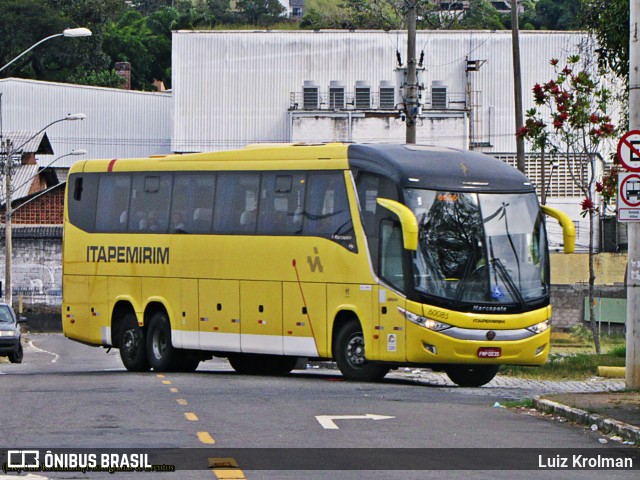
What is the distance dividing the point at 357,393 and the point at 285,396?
1185 mm

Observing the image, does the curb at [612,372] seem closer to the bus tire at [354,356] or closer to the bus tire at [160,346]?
the bus tire at [354,356]

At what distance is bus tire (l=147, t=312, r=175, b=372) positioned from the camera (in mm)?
25344

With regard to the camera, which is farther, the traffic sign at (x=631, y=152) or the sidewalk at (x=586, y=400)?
the traffic sign at (x=631, y=152)

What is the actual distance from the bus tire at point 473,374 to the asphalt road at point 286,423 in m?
0.99

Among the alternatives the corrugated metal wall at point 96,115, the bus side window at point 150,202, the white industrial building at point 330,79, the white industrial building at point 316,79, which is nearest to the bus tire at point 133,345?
the bus side window at point 150,202

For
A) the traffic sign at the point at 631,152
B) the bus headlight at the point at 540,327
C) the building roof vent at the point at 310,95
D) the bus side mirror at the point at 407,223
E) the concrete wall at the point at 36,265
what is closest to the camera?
the traffic sign at the point at 631,152

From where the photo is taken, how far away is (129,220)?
85.2 ft

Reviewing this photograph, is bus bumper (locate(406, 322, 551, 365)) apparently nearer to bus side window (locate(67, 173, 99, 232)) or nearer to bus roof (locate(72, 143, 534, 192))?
bus roof (locate(72, 143, 534, 192))

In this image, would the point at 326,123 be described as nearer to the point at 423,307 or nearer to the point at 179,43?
the point at 179,43

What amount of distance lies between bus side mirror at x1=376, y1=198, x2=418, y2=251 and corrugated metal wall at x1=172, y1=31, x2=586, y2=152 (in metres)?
55.6

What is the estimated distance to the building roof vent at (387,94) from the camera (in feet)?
250

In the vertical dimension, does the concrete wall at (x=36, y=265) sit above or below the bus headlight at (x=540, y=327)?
below

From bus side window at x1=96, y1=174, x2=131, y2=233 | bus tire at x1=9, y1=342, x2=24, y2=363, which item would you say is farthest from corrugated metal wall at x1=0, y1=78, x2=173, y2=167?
bus side window at x1=96, y1=174, x2=131, y2=233

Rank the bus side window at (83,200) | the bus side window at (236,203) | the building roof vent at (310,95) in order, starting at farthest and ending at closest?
the building roof vent at (310,95) → the bus side window at (83,200) → the bus side window at (236,203)
